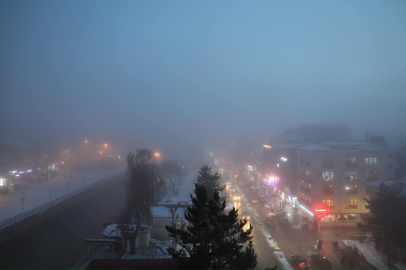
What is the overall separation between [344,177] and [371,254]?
31.1ft

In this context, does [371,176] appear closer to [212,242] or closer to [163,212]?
[163,212]

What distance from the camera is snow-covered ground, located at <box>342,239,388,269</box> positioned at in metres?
15.1

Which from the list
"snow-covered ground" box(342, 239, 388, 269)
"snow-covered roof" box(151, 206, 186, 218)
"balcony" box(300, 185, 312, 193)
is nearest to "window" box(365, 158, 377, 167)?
"balcony" box(300, 185, 312, 193)

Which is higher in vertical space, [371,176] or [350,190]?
[371,176]

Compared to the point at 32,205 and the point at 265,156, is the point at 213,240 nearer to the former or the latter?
the point at 32,205

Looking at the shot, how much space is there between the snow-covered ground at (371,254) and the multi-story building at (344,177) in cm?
534

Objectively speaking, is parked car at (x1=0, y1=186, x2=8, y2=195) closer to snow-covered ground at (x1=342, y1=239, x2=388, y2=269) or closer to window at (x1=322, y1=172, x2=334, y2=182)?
window at (x1=322, y1=172, x2=334, y2=182)

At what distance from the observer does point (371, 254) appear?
16.4 meters

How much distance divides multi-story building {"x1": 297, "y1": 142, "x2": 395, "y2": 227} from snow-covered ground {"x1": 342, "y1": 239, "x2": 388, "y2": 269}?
534 cm

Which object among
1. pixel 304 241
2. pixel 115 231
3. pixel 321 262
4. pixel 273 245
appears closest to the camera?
pixel 321 262

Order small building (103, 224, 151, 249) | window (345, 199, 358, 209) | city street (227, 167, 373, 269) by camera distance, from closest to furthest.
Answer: city street (227, 167, 373, 269), small building (103, 224, 151, 249), window (345, 199, 358, 209)

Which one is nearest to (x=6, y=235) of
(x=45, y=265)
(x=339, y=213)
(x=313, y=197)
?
(x=45, y=265)

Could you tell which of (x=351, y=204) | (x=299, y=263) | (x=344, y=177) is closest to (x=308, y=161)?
(x=344, y=177)

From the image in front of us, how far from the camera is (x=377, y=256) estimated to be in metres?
16.1
